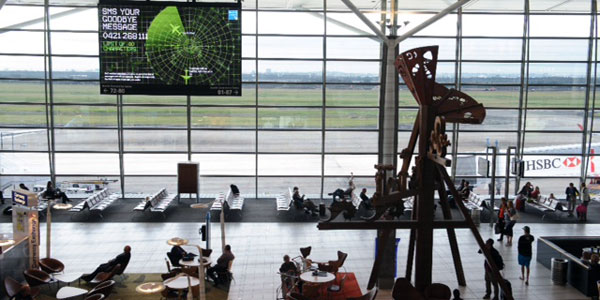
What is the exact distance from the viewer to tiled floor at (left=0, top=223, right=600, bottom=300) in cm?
1399

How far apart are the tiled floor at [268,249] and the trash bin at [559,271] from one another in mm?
199

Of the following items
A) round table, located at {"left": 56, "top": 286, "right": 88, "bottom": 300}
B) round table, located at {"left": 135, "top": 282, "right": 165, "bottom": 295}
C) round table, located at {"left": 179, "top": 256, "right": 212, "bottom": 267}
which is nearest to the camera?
round table, located at {"left": 56, "top": 286, "right": 88, "bottom": 300}

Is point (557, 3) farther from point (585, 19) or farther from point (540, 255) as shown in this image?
point (540, 255)

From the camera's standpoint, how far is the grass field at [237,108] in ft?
73.0

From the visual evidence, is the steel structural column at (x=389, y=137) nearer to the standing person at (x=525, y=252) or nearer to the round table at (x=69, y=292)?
the standing person at (x=525, y=252)

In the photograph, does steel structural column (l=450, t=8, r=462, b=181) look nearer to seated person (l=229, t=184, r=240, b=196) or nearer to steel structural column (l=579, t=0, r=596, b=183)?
steel structural column (l=579, t=0, r=596, b=183)

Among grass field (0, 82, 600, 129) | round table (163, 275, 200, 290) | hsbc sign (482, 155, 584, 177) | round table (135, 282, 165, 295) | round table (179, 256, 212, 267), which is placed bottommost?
round table (135, 282, 165, 295)

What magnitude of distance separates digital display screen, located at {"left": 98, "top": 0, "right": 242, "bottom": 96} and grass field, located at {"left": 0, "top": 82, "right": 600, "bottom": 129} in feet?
21.0

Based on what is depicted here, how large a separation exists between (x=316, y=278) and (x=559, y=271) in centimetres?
601

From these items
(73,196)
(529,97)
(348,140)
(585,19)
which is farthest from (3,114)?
(585,19)

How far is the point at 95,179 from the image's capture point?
23312 millimetres

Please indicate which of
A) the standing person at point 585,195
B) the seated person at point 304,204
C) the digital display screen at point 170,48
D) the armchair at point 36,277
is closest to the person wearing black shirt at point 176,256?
the armchair at point 36,277

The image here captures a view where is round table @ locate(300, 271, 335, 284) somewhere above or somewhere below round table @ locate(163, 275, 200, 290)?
above

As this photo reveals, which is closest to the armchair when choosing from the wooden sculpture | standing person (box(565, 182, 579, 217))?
the wooden sculpture
